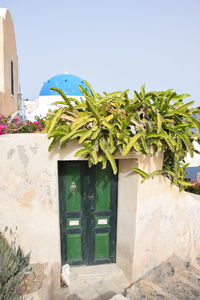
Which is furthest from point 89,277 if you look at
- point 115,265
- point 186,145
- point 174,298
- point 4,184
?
point 186,145

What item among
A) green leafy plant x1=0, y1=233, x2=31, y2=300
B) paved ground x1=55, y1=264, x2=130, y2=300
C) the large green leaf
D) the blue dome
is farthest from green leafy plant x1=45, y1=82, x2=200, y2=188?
the blue dome

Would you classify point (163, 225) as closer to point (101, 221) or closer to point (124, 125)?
point (101, 221)

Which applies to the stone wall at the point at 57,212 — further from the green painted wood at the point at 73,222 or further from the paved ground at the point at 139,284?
the green painted wood at the point at 73,222

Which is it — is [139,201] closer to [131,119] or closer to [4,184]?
[131,119]

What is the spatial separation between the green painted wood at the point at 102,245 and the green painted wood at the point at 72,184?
2.57ft

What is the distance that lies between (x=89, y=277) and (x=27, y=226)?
160cm

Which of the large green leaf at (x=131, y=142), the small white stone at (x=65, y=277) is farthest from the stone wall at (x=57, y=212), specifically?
the large green leaf at (x=131, y=142)

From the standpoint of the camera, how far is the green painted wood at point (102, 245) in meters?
4.05

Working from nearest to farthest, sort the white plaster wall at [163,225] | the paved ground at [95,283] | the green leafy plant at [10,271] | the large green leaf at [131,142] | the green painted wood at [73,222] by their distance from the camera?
the green leafy plant at [10,271] < the large green leaf at [131,142] < the paved ground at [95,283] < the white plaster wall at [163,225] < the green painted wood at [73,222]

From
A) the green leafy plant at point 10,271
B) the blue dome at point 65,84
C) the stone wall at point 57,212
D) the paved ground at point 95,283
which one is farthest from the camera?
the blue dome at point 65,84

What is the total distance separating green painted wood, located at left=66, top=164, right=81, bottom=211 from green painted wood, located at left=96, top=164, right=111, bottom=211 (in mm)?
357

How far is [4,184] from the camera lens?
121 inches

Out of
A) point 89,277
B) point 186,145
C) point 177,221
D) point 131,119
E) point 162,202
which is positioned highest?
point 131,119

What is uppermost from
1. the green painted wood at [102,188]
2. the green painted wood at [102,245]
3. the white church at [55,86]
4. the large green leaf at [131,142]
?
the white church at [55,86]
